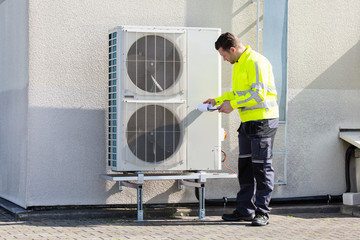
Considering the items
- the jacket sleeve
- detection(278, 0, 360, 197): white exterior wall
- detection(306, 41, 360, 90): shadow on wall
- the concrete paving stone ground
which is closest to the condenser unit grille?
the concrete paving stone ground

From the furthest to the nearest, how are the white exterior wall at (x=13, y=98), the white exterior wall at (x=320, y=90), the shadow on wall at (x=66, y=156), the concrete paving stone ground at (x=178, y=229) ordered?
the white exterior wall at (x=320, y=90) → the white exterior wall at (x=13, y=98) → the shadow on wall at (x=66, y=156) → the concrete paving stone ground at (x=178, y=229)

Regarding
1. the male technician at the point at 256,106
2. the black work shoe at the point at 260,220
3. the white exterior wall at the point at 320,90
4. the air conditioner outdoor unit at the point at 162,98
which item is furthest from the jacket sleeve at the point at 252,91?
the white exterior wall at the point at 320,90

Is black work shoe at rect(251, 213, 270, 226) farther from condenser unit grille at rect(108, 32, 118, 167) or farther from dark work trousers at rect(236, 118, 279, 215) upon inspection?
condenser unit grille at rect(108, 32, 118, 167)

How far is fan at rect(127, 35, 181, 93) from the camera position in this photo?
23.4ft

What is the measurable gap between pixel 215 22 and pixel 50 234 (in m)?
3.16

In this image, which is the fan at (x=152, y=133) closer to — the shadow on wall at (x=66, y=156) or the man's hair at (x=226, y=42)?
the shadow on wall at (x=66, y=156)

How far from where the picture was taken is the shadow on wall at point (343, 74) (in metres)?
8.57

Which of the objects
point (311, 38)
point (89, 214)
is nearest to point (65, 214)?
point (89, 214)

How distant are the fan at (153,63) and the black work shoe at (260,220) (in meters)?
1.63

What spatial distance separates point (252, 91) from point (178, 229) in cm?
155

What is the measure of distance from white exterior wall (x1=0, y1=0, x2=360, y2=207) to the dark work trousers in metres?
0.65

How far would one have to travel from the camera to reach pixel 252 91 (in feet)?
22.8

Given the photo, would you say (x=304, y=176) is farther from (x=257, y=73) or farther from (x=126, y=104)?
(x=126, y=104)

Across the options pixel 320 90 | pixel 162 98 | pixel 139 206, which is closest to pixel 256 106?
pixel 162 98
